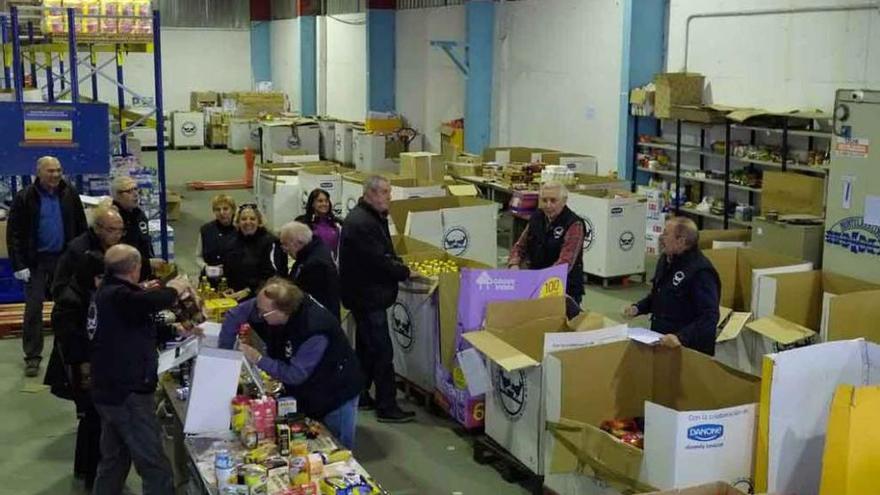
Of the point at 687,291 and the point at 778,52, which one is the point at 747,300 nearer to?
the point at 687,291

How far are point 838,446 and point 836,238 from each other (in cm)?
329

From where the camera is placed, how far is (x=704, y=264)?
530 cm

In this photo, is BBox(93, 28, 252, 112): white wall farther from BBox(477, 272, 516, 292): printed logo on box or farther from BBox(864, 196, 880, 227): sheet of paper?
BBox(864, 196, 880, 227): sheet of paper

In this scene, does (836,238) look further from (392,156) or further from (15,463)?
(392,156)

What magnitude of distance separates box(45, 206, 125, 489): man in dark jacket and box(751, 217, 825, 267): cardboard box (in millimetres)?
5013

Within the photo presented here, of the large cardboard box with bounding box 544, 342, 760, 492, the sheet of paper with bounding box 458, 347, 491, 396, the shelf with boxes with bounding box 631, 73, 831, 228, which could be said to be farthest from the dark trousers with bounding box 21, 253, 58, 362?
the shelf with boxes with bounding box 631, 73, 831, 228

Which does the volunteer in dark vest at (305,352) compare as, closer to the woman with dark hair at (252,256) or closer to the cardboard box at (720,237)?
the woman with dark hair at (252,256)

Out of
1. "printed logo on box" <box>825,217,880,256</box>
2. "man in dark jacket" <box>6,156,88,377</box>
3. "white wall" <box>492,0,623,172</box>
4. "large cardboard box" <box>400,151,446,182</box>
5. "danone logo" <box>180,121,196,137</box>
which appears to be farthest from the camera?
"danone logo" <box>180,121,196,137</box>

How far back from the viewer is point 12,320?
8.29 meters

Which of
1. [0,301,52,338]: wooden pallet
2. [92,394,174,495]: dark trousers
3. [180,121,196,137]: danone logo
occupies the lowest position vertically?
[0,301,52,338]: wooden pallet

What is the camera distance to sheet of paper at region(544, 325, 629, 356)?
4.91m

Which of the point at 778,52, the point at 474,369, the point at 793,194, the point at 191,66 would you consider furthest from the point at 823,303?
the point at 191,66

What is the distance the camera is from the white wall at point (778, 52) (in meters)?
9.34

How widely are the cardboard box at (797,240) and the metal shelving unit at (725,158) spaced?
206 cm
